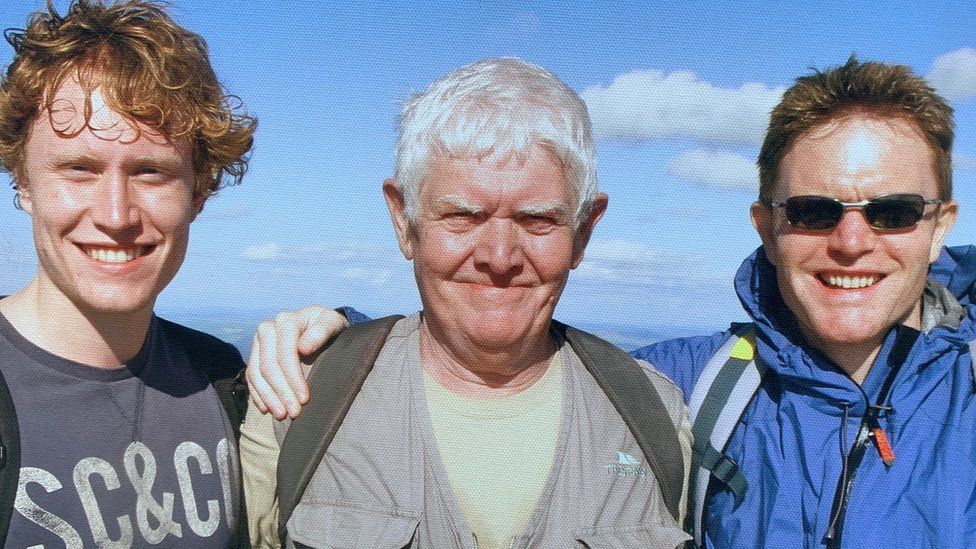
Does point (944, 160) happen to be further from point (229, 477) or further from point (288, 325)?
point (229, 477)

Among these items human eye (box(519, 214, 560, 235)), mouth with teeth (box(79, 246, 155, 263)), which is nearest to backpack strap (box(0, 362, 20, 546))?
mouth with teeth (box(79, 246, 155, 263))

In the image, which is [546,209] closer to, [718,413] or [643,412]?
[643,412]

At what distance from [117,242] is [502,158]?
1.41 meters

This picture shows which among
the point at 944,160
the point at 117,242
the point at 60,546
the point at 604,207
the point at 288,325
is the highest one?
the point at 944,160

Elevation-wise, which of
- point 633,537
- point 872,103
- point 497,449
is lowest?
point 633,537

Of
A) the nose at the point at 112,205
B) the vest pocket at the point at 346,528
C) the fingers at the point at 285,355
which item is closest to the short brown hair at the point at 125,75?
the nose at the point at 112,205

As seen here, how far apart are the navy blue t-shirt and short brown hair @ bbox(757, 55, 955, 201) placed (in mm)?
2729

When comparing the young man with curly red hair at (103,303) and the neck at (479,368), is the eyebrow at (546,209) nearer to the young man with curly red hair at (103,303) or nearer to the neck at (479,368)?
the neck at (479,368)

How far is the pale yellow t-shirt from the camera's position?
3.01 m

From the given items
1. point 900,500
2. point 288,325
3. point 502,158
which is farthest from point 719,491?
point 288,325

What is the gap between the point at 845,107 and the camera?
11.3 feet

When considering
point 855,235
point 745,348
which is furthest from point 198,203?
point 855,235

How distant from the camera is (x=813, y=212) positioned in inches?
134

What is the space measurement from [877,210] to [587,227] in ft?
3.89
